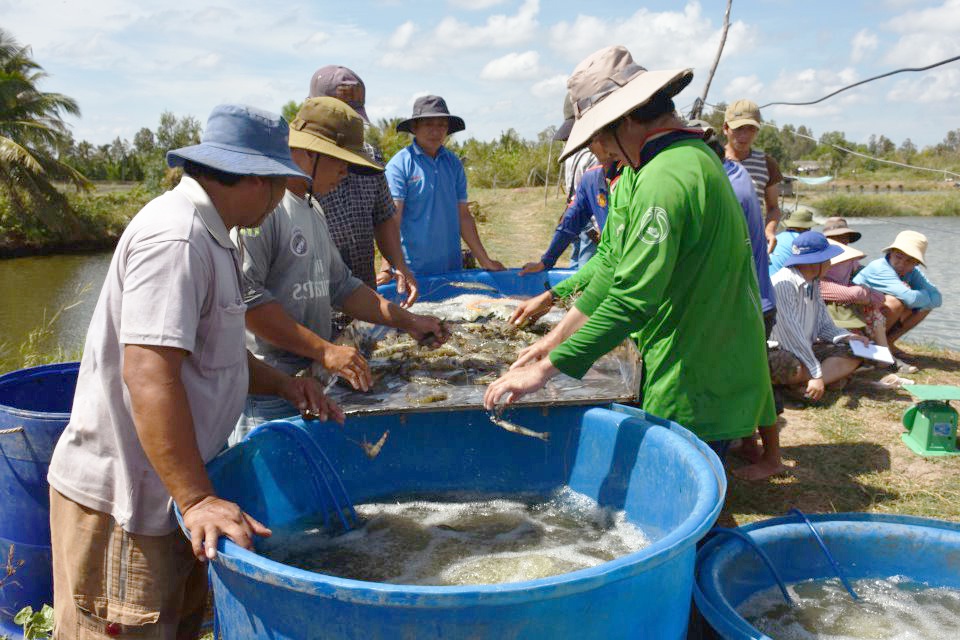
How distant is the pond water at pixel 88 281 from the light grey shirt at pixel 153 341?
17.9 feet

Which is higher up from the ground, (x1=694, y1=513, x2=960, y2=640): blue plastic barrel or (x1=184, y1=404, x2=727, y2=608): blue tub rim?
(x1=184, y1=404, x2=727, y2=608): blue tub rim

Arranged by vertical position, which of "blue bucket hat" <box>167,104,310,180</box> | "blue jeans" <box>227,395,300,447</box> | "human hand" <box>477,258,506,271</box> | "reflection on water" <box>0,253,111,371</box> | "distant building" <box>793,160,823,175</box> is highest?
"distant building" <box>793,160,823,175</box>

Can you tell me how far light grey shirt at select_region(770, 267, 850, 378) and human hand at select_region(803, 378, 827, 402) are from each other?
5 cm

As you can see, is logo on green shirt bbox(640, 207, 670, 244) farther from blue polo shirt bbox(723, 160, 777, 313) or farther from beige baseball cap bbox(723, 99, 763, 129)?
beige baseball cap bbox(723, 99, 763, 129)

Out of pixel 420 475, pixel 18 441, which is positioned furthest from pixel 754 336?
pixel 18 441

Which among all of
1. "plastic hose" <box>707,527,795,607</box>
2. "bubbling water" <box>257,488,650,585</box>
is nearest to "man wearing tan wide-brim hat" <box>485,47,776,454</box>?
"plastic hose" <box>707,527,795,607</box>

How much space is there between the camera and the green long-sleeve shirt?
2.04m

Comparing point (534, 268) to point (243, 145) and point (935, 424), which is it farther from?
point (243, 145)

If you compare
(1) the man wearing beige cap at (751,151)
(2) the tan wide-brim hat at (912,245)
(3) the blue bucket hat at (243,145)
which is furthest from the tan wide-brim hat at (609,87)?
(2) the tan wide-brim hat at (912,245)

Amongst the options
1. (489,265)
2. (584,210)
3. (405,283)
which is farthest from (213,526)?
(489,265)

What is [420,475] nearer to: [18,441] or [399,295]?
[18,441]

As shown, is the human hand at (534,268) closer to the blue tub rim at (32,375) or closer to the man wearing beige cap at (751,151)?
the man wearing beige cap at (751,151)

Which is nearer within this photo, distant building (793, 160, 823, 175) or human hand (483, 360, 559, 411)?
human hand (483, 360, 559, 411)

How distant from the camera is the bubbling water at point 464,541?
2172mm
